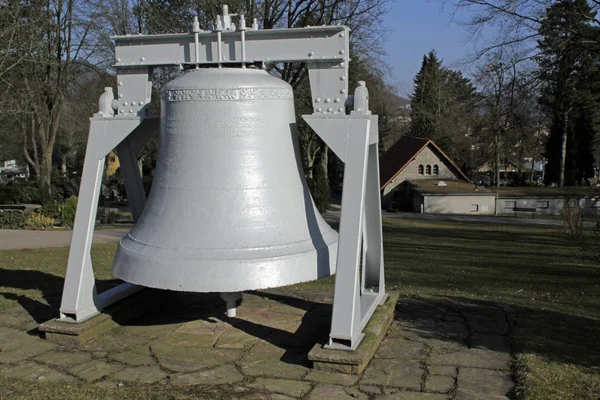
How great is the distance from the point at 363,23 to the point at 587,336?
2123 cm

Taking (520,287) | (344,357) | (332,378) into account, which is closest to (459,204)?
(520,287)

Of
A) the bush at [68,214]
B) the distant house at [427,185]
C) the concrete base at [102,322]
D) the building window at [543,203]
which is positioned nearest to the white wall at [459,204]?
the distant house at [427,185]

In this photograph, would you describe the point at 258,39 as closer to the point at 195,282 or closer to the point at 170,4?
the point at 195,282

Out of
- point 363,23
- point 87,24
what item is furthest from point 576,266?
point 87,24

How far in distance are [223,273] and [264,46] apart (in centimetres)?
171

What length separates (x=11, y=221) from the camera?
58.8ft

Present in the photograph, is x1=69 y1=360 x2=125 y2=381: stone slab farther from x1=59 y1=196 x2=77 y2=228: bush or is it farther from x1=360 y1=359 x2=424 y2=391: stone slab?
x1=59 y1=196 x2=77 y2=228: bush

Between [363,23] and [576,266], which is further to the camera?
[363,23]

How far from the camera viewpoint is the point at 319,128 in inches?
172

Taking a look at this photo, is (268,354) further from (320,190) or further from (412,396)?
(320,190)

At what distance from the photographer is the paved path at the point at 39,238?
12.8 m

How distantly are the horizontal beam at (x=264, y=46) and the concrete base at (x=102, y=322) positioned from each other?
87.2 inches

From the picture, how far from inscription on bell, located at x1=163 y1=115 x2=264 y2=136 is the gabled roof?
36.9 metres

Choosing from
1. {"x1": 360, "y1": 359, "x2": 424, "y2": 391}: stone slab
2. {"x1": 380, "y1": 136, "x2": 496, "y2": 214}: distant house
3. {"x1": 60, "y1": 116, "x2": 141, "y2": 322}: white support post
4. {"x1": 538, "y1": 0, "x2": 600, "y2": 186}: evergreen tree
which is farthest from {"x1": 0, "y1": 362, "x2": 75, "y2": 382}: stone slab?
{"x1": 380, "y1": 136, "x2": 496, "y2": 214}: distant house
